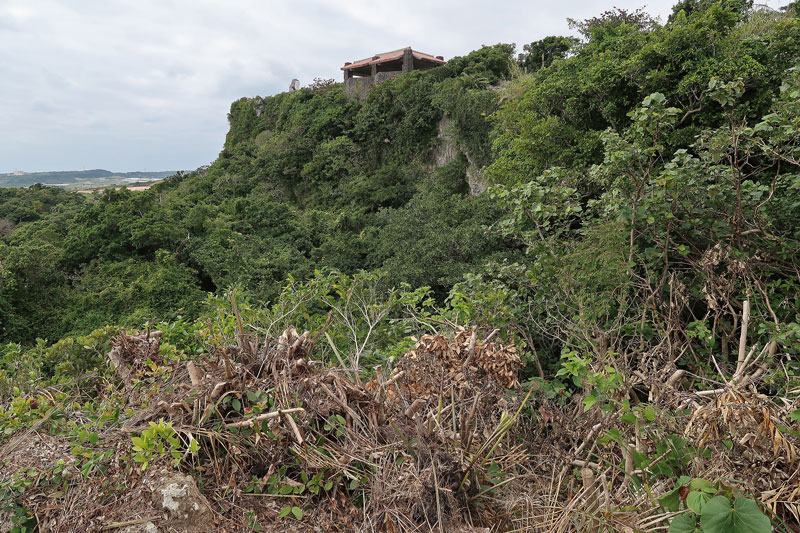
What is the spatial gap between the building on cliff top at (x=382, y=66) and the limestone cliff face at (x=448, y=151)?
239 inches

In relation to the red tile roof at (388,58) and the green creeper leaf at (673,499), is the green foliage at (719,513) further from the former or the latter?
the red tile roof at (388,58)

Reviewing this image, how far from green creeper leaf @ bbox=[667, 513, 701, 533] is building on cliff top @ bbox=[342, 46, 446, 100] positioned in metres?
23.4

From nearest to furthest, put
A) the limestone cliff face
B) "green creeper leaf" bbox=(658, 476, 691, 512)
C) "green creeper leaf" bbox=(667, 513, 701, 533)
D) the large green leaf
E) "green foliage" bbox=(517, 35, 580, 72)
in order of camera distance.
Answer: the large green leaf, "green creeper leaf" bbox=(667, 513, 701, 533), "green creeper leaf" bbox=(658, 476, 691, 512), the limestone cliff face, "green foliage" bbox=(517, 35, 580, 72)

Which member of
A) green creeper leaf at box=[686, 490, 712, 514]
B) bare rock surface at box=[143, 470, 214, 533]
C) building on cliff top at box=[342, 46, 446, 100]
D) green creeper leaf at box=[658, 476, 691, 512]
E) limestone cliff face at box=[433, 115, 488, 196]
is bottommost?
bare rock surface at box=[143, 470, 214, 533]

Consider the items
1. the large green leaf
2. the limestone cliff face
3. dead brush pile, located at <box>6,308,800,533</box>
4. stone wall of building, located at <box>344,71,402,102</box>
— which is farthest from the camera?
stone wall of building, located at <box>344,71,402,102</box>

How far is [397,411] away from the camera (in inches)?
79.5

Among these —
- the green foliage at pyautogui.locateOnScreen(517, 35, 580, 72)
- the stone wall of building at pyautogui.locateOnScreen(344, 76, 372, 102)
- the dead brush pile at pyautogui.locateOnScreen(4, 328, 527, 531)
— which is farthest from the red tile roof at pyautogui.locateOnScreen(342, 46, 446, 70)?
the dead brush pile at pyautogui.locateOnScreen(4, 328, 527, 531)

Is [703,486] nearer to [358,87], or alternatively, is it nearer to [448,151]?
[448,151]

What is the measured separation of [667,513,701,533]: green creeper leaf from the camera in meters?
1.15

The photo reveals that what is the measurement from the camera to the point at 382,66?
82.4 feet

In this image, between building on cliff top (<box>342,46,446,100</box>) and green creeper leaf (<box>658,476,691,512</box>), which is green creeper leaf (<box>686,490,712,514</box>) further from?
building on cliff top (<box>342,46,446,100</box>)

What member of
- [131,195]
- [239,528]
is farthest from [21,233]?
[239,528]

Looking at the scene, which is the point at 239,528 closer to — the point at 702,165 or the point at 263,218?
the point at 702,165

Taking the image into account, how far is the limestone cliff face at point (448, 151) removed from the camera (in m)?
15.6
